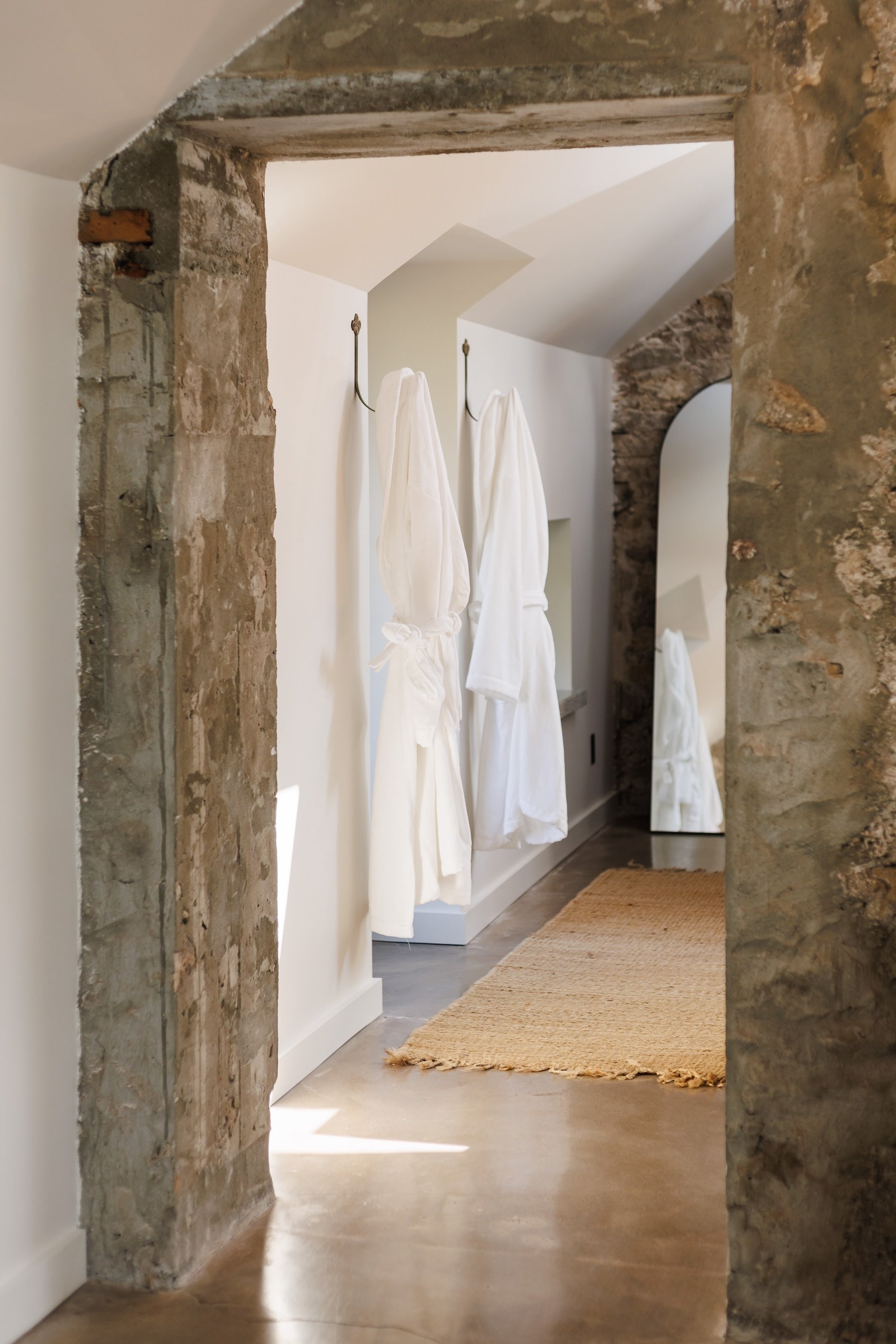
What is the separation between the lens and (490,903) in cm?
514

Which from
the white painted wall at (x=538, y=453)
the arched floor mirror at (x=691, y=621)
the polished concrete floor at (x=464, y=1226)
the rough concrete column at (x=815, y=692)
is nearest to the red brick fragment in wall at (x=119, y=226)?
the rough concrete column at (x=815, y=692)

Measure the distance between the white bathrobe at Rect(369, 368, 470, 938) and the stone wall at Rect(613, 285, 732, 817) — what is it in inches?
123

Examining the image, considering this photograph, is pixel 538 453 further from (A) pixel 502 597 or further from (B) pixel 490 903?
(B) pixel 490 903

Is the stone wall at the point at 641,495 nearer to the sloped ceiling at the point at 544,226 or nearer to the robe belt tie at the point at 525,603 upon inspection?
the sloped ceiling at the point at 544,226

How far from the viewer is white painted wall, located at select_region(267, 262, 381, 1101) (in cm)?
349

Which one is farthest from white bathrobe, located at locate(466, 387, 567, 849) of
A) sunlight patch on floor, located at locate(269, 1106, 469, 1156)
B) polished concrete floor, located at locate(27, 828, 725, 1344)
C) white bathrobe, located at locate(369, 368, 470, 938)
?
sunlight patch on floor, located at locate(269, 1106, 469, 1156)

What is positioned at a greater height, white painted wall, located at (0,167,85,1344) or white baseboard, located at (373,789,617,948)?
white painted wall, located at (0,167,85,1344)

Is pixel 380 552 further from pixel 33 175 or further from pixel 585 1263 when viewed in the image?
pixel 585 1263

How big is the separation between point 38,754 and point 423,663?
1846 millimetres

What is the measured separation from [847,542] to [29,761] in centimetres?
143

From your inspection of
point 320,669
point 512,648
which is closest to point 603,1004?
point 512,648

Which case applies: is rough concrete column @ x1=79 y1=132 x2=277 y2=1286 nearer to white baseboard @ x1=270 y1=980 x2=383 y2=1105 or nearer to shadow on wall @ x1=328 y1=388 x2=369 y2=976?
white baseboard @ x1=270 y1=980 x2=383 y2=1105

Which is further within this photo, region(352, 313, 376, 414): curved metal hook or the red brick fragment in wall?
region(352, 313, 376, 414): curved metal hook

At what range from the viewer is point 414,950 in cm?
486
